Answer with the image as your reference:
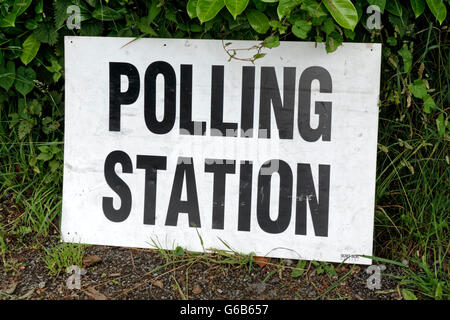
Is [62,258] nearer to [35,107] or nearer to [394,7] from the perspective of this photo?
[35,107]

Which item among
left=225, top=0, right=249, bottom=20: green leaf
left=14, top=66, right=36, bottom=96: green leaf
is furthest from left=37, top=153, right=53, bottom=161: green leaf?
left=225, top=0, right=249, bottom=20: green leaf

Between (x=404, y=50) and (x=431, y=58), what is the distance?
0.26 m

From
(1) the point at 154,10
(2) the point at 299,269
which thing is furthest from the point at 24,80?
(2) the point at 299,269

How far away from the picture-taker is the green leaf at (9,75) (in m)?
2.29

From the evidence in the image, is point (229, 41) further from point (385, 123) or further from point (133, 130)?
point (385, 123)

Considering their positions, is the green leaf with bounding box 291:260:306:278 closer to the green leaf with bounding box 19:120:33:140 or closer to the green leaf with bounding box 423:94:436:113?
the green leaf with bounding box 423:94:436:113

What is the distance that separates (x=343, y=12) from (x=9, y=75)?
160 cm

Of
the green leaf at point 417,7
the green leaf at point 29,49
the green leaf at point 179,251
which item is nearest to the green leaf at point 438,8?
the green leaf at point 417,7

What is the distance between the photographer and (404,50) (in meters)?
2.06

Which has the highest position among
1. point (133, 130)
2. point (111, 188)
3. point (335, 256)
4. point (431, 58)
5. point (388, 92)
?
point (431, 58)

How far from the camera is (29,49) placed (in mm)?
2264

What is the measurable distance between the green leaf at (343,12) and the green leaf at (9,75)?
152cm

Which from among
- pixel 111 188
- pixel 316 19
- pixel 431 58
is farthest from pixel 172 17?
pixel 431 58

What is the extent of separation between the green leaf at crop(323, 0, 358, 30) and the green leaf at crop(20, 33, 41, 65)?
1383 millimetres
